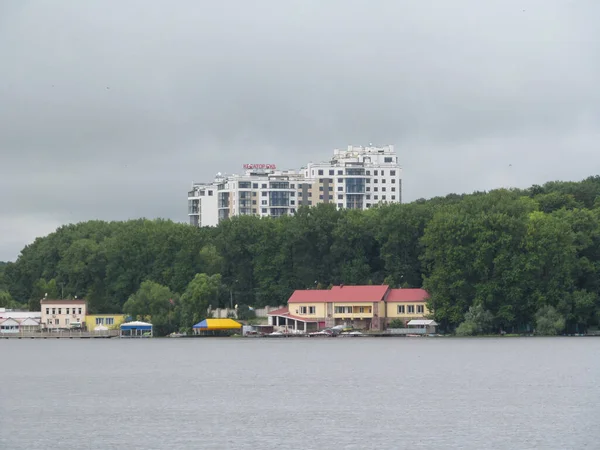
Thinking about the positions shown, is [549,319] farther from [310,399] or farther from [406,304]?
[310,399]

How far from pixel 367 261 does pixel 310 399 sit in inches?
2577

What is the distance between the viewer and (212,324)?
109000 mm

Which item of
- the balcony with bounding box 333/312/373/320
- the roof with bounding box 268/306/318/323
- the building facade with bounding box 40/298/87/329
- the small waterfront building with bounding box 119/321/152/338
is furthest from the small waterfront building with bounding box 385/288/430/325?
the building facade with bounding box 40/298/87/329

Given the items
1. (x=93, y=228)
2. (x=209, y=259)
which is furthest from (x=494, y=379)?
(x=93, y=228)

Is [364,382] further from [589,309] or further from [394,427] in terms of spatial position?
[589,309]

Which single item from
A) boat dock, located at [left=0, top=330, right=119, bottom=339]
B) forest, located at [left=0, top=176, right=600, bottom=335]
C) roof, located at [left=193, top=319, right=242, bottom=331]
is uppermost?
forest, located at [left=0, top=176, right=600, bottom=335]

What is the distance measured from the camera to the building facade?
122 metres

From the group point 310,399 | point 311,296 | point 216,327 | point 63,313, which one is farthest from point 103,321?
point 310,399

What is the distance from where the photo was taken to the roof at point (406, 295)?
346 feet

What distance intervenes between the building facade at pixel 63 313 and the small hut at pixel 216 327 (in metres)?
16.4

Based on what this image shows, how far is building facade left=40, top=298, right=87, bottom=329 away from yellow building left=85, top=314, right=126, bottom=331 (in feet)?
3.06

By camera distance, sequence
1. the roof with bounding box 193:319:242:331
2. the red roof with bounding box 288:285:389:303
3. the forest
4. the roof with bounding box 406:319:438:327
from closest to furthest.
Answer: the forest → the roof with bounding box 406:319:438:327 → the red roof with bounding box 288:285:389:303 → the roof with bounding box 193:319:242:331

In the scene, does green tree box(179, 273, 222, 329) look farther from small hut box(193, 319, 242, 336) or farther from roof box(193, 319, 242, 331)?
roof box(193, 319, 242, 331)

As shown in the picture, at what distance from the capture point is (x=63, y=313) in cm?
12250
